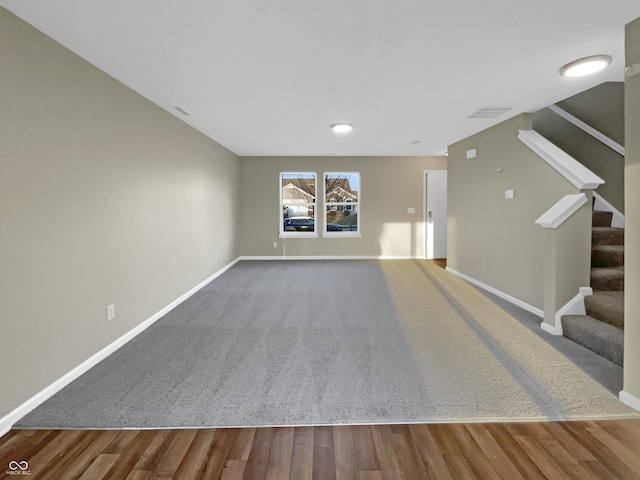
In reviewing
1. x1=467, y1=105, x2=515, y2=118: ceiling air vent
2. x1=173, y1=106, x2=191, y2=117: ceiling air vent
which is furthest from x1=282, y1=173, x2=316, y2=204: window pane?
x1=467, y1=105, x2=515, y2=118: ceiling air vent

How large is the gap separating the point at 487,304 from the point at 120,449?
4.01 meters

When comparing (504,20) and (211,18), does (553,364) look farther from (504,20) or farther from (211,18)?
(211,18)

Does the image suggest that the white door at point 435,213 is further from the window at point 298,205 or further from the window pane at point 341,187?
the window at point 298,205

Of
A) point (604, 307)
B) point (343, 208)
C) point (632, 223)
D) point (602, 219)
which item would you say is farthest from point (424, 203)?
point (632, 223)

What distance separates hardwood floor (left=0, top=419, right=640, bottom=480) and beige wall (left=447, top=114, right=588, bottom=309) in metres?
1.91

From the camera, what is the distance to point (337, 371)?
254 centimetres

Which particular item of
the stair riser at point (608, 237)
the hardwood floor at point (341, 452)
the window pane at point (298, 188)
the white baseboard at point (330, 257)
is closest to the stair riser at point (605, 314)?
the stair riser at point (608, 237)

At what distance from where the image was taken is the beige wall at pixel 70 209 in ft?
6.42

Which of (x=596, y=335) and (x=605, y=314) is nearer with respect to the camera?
(x=596, y=335)

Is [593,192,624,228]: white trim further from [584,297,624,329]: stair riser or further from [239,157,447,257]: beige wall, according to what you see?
[239,157,447,257]: beige wall

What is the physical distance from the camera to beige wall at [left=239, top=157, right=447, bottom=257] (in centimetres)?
757

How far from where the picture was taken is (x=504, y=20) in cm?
207

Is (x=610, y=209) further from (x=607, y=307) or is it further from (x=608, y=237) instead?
(x=607, y=307)

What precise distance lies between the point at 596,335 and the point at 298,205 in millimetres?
5948
